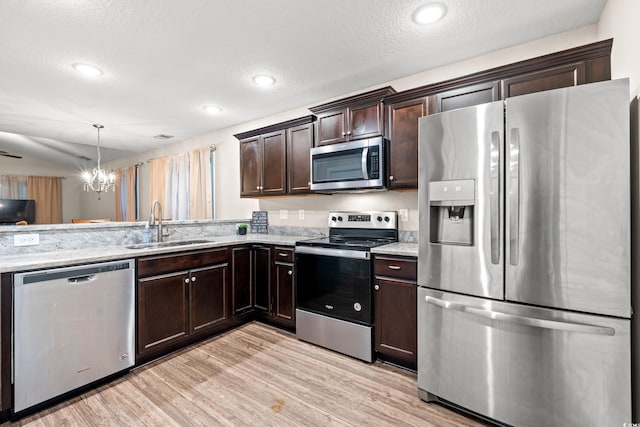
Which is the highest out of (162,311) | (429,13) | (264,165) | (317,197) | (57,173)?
(429,13)

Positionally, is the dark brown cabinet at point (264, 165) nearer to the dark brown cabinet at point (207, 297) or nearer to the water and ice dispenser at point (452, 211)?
the dark brown cabinet at point (207, 297)

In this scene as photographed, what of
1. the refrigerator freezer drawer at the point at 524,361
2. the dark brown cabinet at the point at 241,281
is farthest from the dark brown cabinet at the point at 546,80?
Answer: the dark brown cabinet at the point at 241,281

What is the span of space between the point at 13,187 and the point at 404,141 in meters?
9.46

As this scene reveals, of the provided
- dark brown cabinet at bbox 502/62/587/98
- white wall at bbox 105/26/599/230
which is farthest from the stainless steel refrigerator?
white wall at bbox 105/26/599/230

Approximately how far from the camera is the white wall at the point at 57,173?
7.07 meters

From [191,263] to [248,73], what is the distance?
1876 millimetres

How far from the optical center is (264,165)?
354 centimetres

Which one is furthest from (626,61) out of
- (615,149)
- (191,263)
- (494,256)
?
(191,263)

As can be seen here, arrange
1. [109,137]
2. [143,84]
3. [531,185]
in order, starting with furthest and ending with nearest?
[109,137]
[143,84]
[531,185]

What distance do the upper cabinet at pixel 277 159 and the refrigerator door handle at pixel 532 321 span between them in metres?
1.93

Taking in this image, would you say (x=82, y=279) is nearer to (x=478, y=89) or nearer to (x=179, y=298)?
(x=179, y=298)

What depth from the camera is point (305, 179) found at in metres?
3.19

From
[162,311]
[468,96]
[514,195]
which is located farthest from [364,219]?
[162,311]

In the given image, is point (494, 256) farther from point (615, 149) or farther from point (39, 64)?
point (39, 64)
